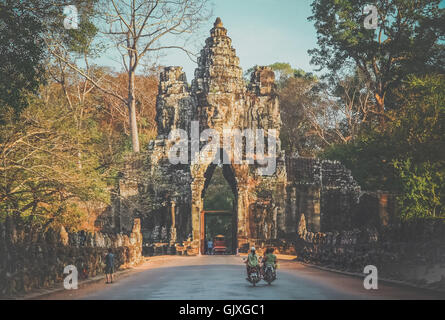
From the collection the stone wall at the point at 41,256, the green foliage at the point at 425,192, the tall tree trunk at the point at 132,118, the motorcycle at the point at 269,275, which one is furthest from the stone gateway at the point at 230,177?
the motorcycle at the point at 269,275

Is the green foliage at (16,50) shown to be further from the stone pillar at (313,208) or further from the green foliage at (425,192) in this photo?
the stone pillar at (313,208)

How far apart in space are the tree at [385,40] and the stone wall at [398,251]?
78.4 ft

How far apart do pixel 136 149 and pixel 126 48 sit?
783cm

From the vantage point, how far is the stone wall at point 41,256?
1952cm

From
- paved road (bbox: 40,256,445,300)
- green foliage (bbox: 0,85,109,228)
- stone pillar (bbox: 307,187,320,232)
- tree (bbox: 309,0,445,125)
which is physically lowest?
paved road (bbox: 40,256,445,300)

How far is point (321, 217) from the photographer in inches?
1874

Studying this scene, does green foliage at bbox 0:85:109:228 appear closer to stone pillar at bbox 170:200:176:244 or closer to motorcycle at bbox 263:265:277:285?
motorcycle at bbox 263:265:277:285

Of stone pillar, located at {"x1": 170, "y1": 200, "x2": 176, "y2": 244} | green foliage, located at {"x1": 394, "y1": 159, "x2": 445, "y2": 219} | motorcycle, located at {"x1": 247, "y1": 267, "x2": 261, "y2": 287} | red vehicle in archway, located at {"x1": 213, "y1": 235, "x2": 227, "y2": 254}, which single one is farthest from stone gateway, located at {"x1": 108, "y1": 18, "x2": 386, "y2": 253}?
motorcycle, located at {"x1": 247, "y1": 267, "x2": 261, "y2": 287}

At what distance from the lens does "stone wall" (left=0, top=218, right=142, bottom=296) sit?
768 inches

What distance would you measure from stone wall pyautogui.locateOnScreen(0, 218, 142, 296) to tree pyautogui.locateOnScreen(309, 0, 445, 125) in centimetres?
3060

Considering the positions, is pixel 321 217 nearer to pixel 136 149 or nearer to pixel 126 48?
pixel 136 149
